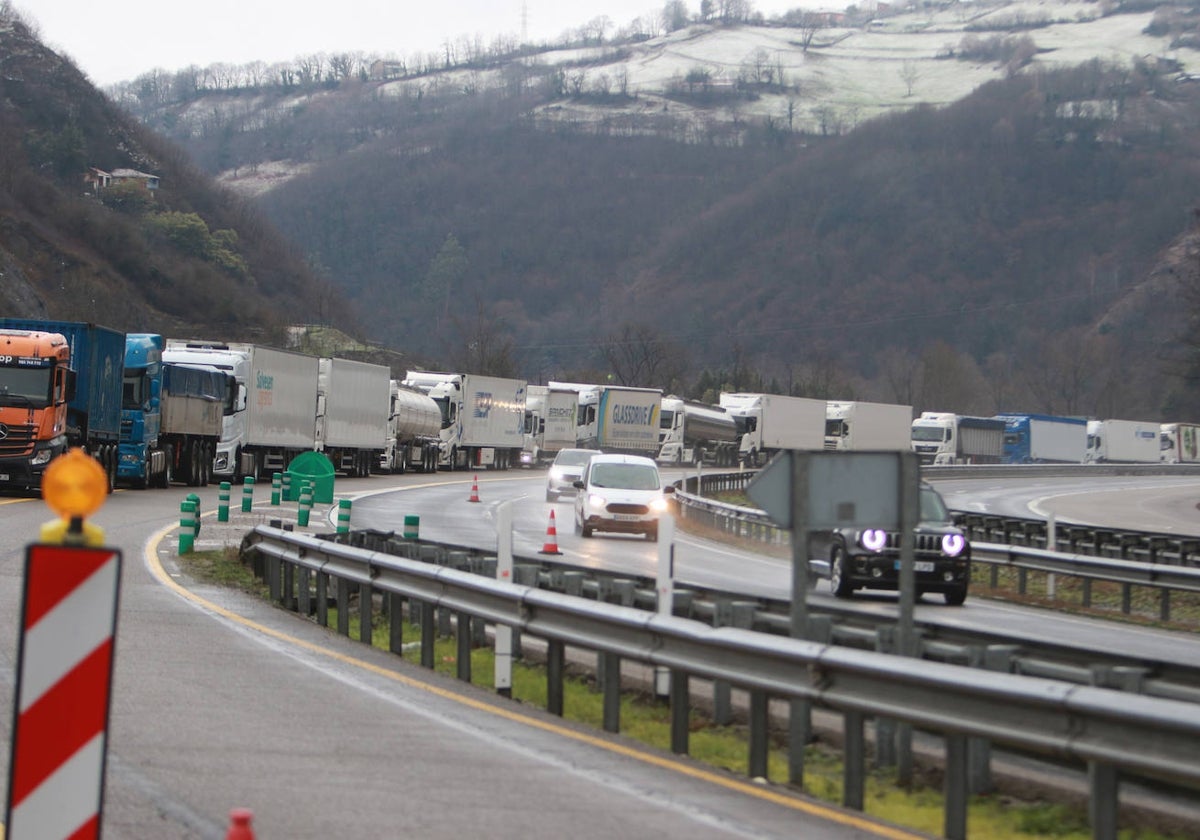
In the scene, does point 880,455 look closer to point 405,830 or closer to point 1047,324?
point 405,830

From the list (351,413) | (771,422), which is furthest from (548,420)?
(351,413)

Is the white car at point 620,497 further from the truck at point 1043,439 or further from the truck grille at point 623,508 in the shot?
the truck at point 1043,439

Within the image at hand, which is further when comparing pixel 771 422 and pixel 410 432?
pixel 771 422

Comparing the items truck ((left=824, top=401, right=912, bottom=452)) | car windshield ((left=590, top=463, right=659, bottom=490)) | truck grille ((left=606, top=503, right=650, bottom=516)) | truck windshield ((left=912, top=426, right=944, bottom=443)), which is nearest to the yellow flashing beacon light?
truck grille ((left=606, top=503, right=650, bottom=516))

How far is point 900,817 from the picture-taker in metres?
8.31

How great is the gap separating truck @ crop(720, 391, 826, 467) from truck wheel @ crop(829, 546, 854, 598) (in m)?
65.8

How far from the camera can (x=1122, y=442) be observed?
114812 millimetres

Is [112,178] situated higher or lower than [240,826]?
higher

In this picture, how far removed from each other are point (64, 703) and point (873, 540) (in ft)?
54.9

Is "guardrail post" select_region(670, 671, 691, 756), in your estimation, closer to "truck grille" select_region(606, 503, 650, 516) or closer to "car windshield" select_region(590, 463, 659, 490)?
"truck grille" select_region(606, 503, 650, 516)

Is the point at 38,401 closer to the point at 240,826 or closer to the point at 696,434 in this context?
the point at 240,826

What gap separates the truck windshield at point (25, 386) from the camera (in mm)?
32906

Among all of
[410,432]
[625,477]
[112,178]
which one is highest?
[112,178]

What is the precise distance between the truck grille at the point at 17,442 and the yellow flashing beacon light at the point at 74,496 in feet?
98.3
